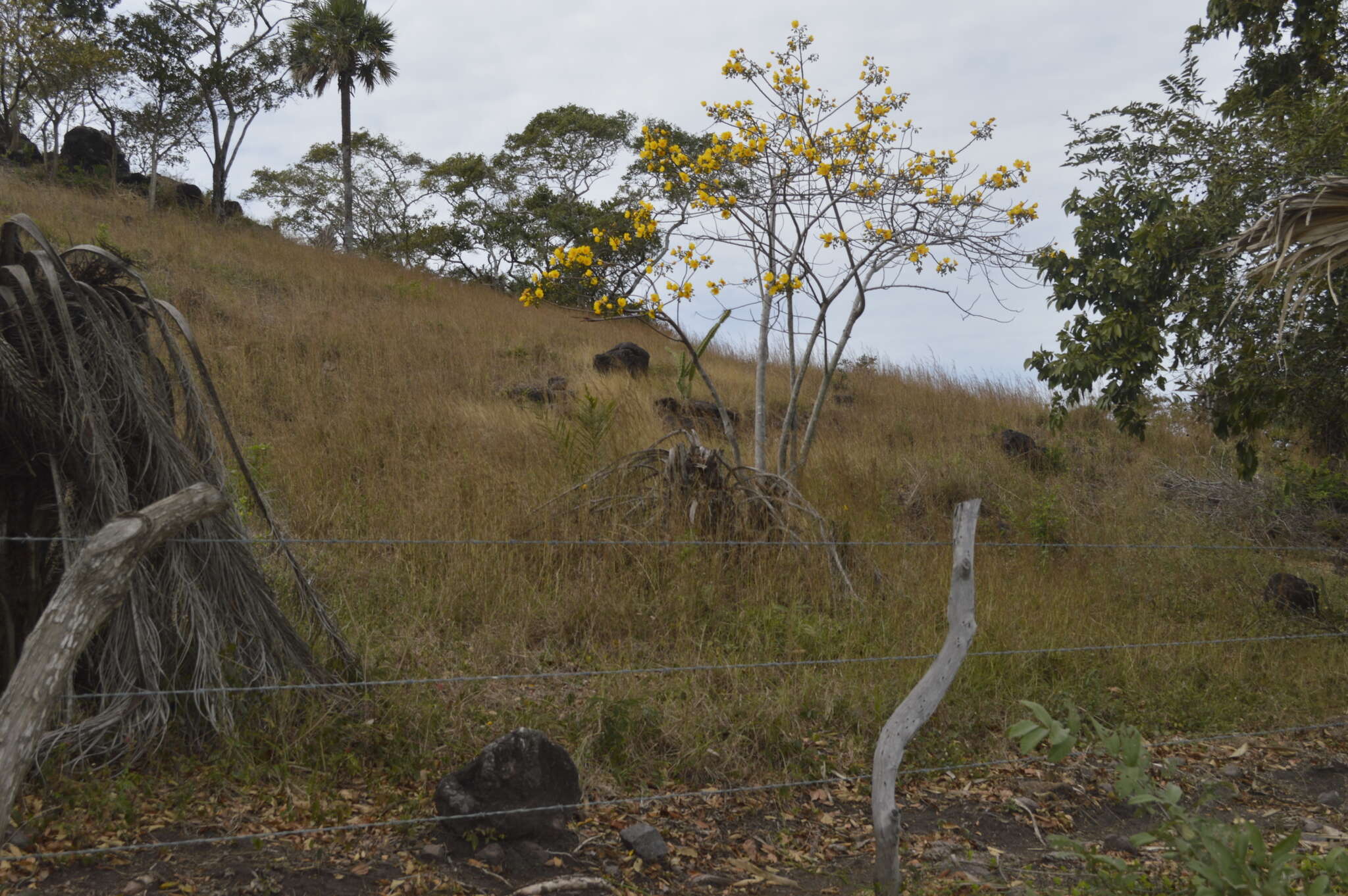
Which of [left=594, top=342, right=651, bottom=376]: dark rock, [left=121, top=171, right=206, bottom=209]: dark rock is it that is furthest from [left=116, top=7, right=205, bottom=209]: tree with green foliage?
[left=594, top=342, right=651, bottom=376]: dark rock

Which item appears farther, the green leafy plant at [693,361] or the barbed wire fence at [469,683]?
the green leafy plant at [693,361]

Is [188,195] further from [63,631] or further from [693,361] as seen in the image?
[63,631]

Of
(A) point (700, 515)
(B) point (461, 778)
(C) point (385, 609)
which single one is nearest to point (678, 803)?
(B) point (461, 778)

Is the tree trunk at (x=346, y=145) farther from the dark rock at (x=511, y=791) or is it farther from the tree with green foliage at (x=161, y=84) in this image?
the dark rock at (x=511, y=791)

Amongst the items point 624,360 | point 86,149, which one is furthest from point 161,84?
point 624,360

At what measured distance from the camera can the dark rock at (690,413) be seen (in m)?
10.2

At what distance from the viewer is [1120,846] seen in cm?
436

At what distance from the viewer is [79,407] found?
3.79 meters

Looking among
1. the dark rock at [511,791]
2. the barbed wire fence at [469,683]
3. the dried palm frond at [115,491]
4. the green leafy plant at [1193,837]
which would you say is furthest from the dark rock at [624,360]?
the green leafy plant at [1193,837]

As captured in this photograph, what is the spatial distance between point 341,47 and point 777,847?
2645 centimetres

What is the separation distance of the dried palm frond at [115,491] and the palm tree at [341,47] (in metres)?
22.5

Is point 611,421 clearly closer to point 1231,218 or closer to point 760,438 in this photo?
point 760,438

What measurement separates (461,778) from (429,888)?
477 mm

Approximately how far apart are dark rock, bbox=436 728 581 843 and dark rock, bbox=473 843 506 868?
0.29 ft
